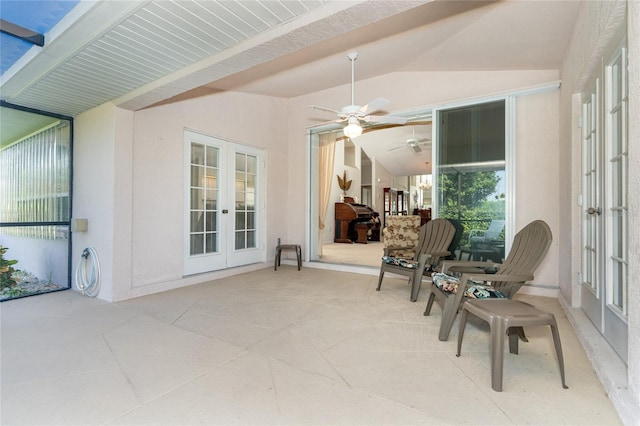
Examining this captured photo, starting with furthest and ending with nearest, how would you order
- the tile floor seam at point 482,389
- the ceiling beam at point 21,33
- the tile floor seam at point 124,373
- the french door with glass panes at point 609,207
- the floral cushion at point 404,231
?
the floral cushion at point 404,231, the ceiling beam at point 21,33, the french door with glass panes at point 609,207, the tile floor seam at point 124,373, the tile floor seam at point 482,389

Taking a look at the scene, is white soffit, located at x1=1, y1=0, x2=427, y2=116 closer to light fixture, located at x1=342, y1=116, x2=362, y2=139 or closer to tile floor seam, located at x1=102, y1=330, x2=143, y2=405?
light fixture, located at x1=342, y1=116, x2=362, y2=139

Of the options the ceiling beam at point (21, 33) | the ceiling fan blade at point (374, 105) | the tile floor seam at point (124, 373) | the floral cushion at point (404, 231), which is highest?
the ceiling beam at point (21, 33)

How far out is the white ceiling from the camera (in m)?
1.96

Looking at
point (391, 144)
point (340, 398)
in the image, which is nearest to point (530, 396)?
point (340, 398)

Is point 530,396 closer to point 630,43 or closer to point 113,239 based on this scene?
point 630,43

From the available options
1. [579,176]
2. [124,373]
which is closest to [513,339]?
[579,176]

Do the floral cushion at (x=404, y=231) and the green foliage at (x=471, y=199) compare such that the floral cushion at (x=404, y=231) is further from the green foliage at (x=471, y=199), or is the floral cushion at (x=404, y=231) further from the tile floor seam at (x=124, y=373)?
the tile floor seam at (x=124, y=373)

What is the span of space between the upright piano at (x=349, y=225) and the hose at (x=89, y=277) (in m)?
6.58

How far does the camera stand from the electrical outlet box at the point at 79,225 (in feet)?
11.8

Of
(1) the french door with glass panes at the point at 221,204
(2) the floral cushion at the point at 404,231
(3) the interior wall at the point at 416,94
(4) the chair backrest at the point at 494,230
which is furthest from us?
(2) the floral cushion at the point at 404,231

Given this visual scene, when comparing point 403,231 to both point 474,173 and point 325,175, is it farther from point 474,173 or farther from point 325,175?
point 474,173

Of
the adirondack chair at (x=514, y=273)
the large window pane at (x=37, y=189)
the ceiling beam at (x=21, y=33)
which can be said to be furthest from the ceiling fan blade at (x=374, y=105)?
the large window pane at (x=37, y=189)

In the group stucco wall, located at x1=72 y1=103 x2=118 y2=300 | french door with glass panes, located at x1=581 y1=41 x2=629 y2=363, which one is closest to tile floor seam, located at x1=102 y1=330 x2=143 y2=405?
stucco wall, located at x1=72 y1=103 x2=118 y2=300

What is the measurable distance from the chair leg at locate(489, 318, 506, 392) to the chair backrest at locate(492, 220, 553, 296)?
0.81m
